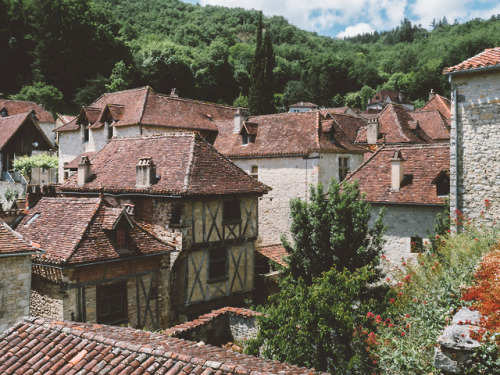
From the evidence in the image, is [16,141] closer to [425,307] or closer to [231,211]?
[231,211]

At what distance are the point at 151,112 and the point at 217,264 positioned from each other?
1469cm

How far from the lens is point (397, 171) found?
61.2ft

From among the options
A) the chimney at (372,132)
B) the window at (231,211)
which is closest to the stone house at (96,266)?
the window at (231,211)

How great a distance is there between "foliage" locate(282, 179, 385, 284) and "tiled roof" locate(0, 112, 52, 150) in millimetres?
29957

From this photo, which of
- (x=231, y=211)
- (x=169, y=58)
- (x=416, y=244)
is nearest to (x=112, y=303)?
(x=231, y=211)

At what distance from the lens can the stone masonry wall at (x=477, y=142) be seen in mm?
13641

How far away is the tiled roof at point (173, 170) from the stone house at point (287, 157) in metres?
6.62

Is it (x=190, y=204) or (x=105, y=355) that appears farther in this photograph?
(x=190, y=204)

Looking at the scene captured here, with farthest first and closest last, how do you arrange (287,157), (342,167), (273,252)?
(342,167) → (287,157) → (273,252)

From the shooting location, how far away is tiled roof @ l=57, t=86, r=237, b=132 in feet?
95.6

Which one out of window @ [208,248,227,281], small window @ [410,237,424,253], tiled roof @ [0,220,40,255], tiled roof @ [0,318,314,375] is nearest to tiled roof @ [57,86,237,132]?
window @ [208,248,227,281]

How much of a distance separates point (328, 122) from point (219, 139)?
7949mm

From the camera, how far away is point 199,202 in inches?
685

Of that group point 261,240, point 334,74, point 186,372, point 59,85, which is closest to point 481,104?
point 186,372
